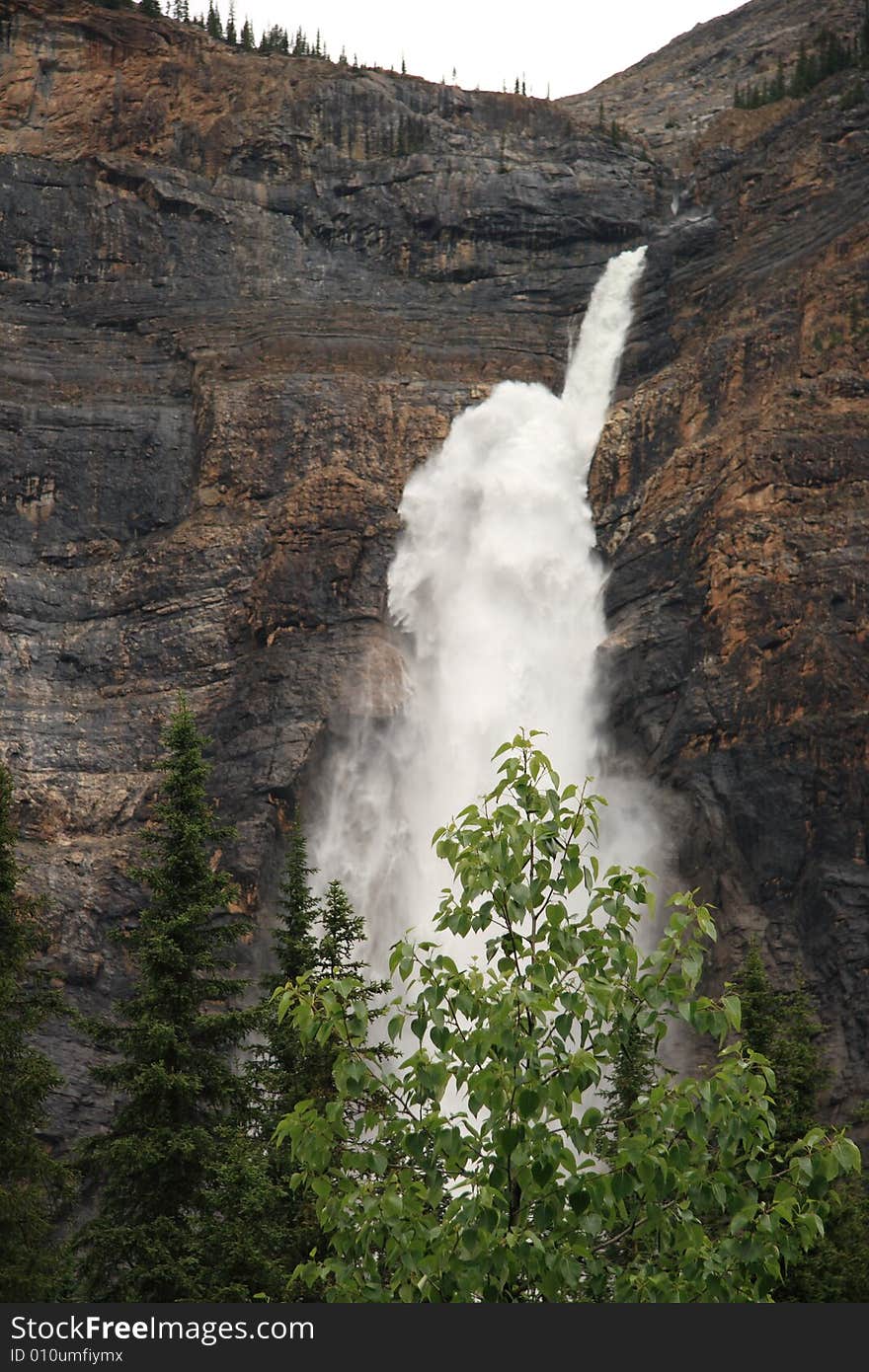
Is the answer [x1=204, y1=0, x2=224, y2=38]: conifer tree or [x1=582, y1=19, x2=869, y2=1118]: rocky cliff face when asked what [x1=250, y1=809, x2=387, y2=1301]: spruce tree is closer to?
[x1=582, y1=19, x2=869, y2=1118]: rocky cliff face

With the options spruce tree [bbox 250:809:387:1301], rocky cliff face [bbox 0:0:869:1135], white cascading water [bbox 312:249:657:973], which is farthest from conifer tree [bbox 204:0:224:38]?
spruce tree [bbox 250:809:387:1301]

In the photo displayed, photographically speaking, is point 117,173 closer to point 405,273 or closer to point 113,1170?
point 405,273

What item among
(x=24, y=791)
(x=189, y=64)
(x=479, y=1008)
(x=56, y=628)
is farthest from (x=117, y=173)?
(x=479, y=1008)

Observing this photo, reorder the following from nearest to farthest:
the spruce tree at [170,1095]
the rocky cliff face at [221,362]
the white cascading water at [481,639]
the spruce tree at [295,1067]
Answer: the spruce tree at [170,1095] < the spruce tree at [295,1067] < the white cascading water at [481,639] < the rocky cliff face at [221,362]

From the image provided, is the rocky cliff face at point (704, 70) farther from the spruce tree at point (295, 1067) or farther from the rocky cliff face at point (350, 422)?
the spruce tree at point (295, 1067)

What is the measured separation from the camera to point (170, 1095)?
89.3ft

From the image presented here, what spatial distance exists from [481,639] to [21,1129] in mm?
38601

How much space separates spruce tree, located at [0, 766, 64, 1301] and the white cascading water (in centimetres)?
2773

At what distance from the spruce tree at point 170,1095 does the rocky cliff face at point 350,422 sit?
21.4 meters

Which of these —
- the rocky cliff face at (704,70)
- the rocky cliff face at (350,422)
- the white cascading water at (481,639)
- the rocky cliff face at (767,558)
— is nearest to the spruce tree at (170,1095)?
the rocky cliff face at (767,558)

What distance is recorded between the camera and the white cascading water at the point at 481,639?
188 ft

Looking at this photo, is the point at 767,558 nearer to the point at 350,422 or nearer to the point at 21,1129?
the point at 350,422

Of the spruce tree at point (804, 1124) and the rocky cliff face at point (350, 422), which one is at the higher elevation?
the rocky cliff face at point (350, 422)

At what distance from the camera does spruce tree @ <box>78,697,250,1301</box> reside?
26.0 meters
